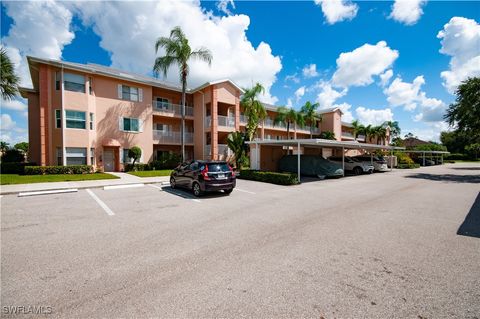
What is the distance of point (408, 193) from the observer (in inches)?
450

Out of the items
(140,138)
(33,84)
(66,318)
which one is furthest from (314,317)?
(33,84)

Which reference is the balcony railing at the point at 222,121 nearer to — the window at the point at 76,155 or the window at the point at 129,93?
the window at the point at 129,93

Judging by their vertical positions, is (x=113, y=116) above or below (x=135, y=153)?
above

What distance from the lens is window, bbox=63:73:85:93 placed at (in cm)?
1850

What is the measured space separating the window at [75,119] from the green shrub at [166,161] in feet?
21.9

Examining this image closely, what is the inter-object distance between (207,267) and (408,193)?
11831 millimetres

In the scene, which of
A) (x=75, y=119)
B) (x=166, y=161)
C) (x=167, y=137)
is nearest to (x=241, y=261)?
(x=166, y=161)

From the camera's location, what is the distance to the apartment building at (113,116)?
1823 cm

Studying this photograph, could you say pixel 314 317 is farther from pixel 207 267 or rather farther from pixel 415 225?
pixel 415 225

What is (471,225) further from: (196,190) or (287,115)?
(287,115)

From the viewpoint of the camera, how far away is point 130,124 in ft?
72.1

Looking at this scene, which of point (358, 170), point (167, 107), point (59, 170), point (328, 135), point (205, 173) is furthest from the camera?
point (328, 135)

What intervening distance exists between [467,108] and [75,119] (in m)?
33.6

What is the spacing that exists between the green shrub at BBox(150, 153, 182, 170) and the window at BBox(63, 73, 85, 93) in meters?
8.73
